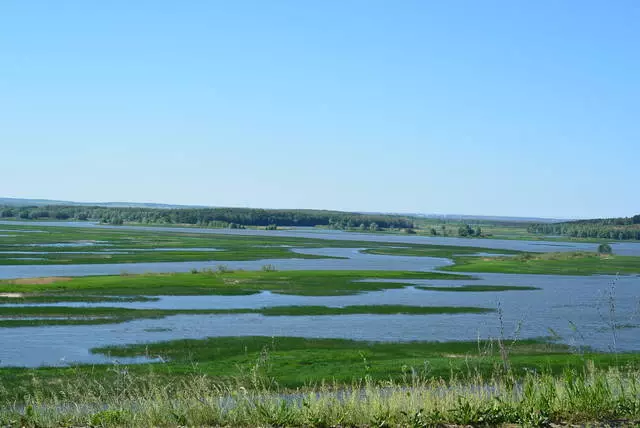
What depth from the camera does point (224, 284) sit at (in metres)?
45.5

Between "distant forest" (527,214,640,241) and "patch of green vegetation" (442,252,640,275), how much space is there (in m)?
71.7

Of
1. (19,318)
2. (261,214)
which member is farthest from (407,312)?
(261,214)

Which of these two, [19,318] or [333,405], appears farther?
[19,318]

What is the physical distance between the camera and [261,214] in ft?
592

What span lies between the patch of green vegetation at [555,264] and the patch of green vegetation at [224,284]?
378 inches

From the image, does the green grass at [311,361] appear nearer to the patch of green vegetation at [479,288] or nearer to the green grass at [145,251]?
the patch of green vegetation at [479,288]

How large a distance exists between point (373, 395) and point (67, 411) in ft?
13.6

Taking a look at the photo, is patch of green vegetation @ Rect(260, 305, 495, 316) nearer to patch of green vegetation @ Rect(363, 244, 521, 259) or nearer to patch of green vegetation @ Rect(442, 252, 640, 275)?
patch of green vegetation @ Rect(442, 252, 640, 275)

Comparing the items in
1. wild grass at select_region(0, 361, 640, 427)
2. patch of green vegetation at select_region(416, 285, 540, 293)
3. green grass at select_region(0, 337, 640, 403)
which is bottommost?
green grass at select_region(0, 337, 640, 403)

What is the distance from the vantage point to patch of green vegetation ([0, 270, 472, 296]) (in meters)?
40.8

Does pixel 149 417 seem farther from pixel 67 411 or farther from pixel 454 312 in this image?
pixel 454 312

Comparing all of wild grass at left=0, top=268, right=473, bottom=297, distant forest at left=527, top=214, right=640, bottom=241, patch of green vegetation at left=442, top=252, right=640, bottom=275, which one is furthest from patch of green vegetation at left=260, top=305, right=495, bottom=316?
distant forest at left=527, top=214, right=640, bottom=241

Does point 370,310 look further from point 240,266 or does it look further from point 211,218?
point 211,218

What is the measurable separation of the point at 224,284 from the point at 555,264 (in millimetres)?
35301
